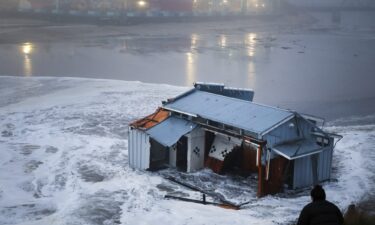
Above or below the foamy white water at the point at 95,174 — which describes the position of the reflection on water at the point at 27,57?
above

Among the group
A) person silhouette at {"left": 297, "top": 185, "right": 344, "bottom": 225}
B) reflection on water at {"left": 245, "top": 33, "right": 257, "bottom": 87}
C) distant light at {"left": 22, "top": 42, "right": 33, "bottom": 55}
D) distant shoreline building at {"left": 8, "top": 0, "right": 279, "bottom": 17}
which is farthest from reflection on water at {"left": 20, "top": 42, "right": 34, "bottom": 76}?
person silhouette at {"left": 297, "top": 185, "right": 344, "bottom": 225}

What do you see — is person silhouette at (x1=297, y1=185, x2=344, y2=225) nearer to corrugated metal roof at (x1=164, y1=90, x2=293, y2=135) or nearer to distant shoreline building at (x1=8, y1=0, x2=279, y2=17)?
corrugated metal roof at (x1=164, y1=90, x2=293, y2=135)

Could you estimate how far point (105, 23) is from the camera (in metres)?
62.3

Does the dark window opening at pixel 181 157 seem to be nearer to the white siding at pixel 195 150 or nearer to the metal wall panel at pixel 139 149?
the white siding at pixel 195 150

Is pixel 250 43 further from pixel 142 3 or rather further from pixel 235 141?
pixel 235 141

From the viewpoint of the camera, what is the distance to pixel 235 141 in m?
12.9

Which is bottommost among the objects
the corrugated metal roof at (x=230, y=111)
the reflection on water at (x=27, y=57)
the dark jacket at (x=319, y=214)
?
the reflection on water at (x=27, y=57)

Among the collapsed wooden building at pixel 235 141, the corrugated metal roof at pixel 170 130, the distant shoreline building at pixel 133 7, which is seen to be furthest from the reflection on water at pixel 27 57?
the distant shoreline building at pixel 133 7

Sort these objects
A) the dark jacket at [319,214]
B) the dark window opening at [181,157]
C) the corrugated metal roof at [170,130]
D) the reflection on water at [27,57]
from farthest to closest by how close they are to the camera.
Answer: the reflection on water at [27,57]
the dark window opening at [181,157]
the corrugated metal roof at [170,130]
the dark jacket at [319,214]

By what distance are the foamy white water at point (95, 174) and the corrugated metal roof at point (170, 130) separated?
3.54 ft

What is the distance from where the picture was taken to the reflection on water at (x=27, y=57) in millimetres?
30328

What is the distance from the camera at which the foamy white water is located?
10.5m

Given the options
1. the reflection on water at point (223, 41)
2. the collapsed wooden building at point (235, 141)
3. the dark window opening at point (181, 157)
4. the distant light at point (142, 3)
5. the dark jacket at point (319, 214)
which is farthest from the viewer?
the distant light at point (142, 3)

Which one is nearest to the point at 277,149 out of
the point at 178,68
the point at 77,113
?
the point at 77,113
